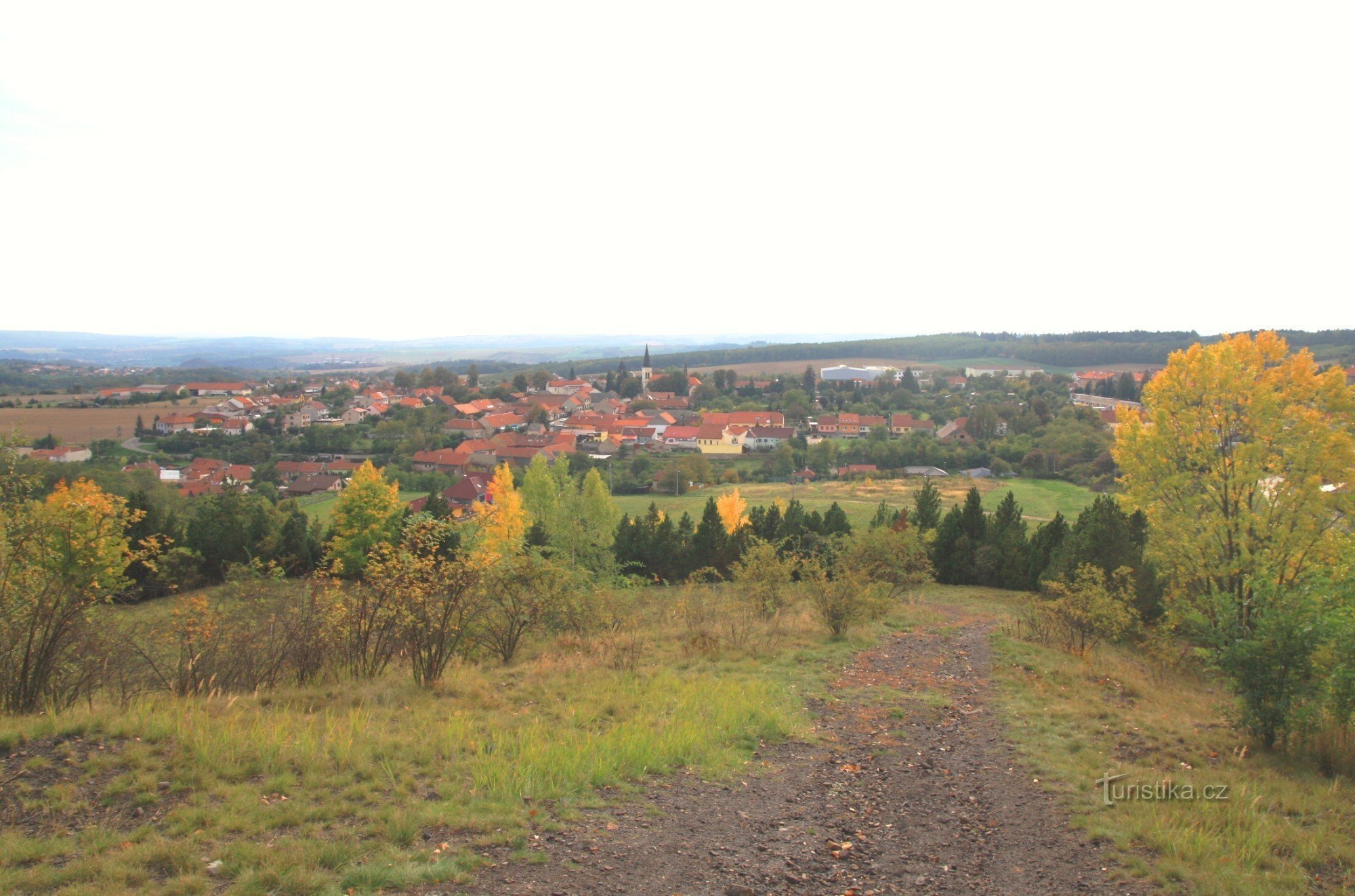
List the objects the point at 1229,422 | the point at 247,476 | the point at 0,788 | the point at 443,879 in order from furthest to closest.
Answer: the point at 247,476 → the point at 1229,422 → the point at 0,788 → the point at 443,879

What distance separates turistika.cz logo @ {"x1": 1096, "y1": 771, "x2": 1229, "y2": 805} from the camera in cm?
635

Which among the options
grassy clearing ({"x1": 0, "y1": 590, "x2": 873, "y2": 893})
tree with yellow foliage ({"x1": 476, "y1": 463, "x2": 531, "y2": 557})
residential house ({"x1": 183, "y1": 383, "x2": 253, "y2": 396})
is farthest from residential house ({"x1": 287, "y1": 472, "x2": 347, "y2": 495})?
residential house ({"x1": 183, "y1": 383, "x2": 253, "y2": 396})

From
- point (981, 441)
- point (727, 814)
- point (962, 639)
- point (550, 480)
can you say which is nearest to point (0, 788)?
point (727, 814)

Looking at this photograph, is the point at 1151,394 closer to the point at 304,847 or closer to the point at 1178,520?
the point at 1178,520

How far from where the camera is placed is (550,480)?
107 feet

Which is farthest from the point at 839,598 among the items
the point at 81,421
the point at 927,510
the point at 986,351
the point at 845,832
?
the point at 986,351

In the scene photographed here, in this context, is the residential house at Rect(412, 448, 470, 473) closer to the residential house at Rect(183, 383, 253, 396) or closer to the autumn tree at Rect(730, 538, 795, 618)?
the autumn tree at Rect(730, 538, 795, 618)

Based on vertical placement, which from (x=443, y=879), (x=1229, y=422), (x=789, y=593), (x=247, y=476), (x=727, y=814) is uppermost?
(x=1229, y=422)

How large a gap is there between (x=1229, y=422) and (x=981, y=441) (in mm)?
61528

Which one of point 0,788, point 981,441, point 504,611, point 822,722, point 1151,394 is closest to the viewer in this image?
point 0,788

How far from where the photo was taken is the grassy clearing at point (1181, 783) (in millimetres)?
5180

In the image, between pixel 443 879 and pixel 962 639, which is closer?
pixel 443 879

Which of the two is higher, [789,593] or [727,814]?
[727,814]

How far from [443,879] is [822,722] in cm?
509
